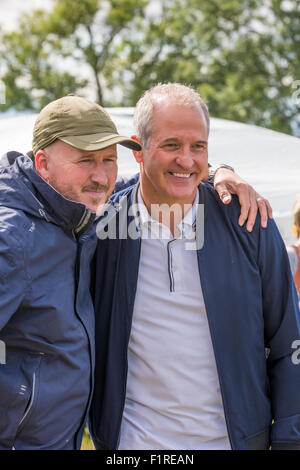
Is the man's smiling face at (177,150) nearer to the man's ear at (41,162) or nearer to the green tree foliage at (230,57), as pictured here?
the man's ear at (41,162)

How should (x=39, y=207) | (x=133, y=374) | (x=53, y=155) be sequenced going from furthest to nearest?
1. (x=133, y=374)
2. (x=53, y=155)
3. (x=39, y=207)

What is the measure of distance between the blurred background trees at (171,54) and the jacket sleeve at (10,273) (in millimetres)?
17457

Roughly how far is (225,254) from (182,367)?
53 cm

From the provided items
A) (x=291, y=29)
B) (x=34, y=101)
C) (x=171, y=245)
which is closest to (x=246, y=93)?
(x=291, y=29)

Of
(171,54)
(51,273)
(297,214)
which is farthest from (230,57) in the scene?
(51,273)

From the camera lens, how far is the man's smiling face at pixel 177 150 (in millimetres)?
2514

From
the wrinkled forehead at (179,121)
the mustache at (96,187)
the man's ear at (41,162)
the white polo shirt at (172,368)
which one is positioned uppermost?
the wrinkled forehead at (179,121)

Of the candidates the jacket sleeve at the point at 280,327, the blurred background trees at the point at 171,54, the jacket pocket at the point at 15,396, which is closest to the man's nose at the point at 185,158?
the jacket sleeve at the point at 280,327

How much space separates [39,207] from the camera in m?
2.16

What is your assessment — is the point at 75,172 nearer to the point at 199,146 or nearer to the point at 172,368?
the point at 199,146

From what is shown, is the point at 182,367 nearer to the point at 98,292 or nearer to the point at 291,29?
the point at 98,292

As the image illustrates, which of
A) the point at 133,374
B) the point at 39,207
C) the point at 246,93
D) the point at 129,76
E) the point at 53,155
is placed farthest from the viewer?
the point at 129,76

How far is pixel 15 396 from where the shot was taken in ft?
6.68

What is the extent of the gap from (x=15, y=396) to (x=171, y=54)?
2097cm
